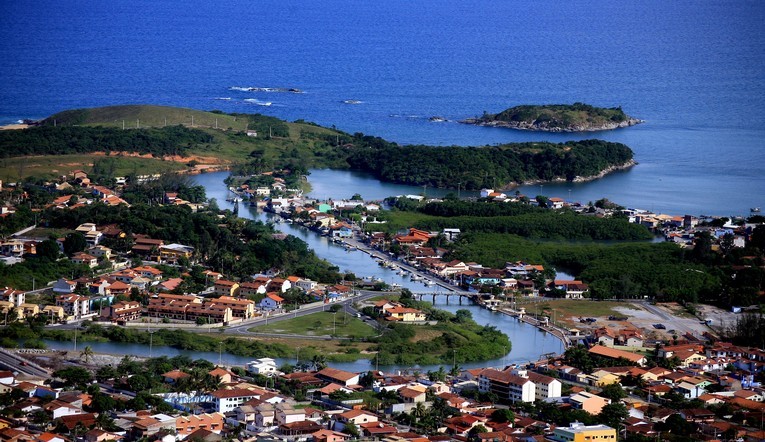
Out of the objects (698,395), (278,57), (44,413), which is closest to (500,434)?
(698,395)

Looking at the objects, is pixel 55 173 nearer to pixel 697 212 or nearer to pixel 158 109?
pixel 158 109

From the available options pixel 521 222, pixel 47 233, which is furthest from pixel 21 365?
pixel 521 222

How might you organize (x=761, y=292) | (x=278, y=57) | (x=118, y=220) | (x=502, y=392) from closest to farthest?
(x=502, y=392)
(x=761, y=292)
(x=118, y=220)
(x=278, y=57)

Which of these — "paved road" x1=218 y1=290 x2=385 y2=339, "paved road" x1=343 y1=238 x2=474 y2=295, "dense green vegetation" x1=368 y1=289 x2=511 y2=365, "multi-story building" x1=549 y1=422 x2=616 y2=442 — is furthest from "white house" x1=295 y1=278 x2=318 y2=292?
"multi-story building" x1=549 y1=422 x2=616 y2=442

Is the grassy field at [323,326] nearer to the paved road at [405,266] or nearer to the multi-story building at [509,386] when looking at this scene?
the paved road at [405,266]

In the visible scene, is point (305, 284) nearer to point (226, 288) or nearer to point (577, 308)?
point (226, 288)

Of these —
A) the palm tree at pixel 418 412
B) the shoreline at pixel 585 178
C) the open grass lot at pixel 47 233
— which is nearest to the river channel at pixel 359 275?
the palm tree at pixel 418 412
